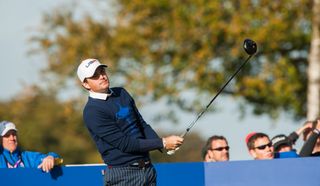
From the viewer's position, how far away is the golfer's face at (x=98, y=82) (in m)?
8.13

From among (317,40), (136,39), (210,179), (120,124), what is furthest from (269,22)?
(120,124)

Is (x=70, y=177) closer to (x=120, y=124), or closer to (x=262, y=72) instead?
(x=120, y=124)

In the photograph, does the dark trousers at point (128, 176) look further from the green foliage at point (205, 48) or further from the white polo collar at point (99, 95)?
the green foliage at point (205, 48)

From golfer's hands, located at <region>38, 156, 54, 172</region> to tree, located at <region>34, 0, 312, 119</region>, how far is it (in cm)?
1327

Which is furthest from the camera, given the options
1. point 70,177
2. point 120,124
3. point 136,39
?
point 136,39

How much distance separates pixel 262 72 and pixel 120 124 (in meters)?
15.6

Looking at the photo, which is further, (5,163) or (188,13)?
(188,13)

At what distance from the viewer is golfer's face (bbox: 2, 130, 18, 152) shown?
994cm

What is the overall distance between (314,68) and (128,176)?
15088 millimetres

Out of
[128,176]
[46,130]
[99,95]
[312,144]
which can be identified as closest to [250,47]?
[99,95]

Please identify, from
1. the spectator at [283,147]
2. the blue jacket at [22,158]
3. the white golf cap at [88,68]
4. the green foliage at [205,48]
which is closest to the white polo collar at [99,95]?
the white golf cap at [88,68]

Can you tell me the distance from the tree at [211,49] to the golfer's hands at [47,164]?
13.3 meters

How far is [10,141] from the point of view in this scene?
998 centimetres

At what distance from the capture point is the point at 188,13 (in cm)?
2320
